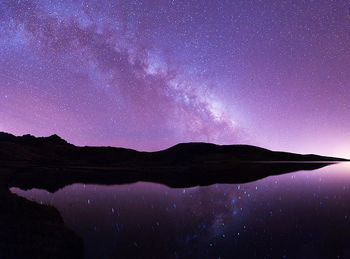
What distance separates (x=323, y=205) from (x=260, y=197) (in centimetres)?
616

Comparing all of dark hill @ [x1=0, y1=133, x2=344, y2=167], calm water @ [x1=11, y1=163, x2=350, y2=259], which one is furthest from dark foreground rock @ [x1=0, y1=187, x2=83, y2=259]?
dark hill @ [x1=0, y1=133, x2=344, y2=167]

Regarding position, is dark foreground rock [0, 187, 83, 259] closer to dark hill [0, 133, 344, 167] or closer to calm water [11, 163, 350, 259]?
calm water [11, 163, 350, 259]

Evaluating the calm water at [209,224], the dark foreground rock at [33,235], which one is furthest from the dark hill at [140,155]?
the dark foreground rock at [33,235]

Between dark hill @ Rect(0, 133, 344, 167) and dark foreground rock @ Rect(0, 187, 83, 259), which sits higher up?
dark hill @ Rect(0, 133, 344, 167)

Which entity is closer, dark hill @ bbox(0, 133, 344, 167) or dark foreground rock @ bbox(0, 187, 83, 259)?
dark foreground rock @ bbox(0, 187, 83, 259)

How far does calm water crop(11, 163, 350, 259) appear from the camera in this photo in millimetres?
12367

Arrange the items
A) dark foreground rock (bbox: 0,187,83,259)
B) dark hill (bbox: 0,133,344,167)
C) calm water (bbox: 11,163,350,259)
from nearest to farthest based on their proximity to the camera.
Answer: dark foreground rock (bbox: 0,187,83,259) → calm water (bbox: 11,163,350,259) → dark hill (bbox: 0,133,344,167)

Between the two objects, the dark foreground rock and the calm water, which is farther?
the calm water

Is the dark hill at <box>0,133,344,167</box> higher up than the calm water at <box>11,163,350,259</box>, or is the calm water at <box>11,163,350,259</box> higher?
the dark hill at <box>0,133,344,167</box>

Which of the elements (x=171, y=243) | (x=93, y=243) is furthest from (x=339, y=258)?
(x=93, y=243)

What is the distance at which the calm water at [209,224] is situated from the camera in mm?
12367

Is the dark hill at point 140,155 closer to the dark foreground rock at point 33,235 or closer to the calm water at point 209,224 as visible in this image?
the calm water at point 209,224

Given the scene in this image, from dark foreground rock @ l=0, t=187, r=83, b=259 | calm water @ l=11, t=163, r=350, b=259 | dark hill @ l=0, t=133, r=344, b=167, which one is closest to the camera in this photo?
dark foreground rock @ l=0, t=187, r=83, b=259

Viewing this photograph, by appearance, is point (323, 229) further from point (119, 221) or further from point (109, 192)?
point (109, 192)
